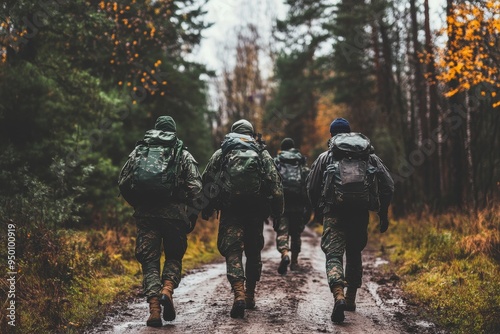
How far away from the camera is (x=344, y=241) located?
560 cm

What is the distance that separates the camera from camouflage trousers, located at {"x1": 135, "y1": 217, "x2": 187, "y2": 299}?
5.19 metres

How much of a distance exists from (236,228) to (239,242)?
0.56ft

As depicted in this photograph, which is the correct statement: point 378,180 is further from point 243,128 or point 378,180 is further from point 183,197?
point 183,197

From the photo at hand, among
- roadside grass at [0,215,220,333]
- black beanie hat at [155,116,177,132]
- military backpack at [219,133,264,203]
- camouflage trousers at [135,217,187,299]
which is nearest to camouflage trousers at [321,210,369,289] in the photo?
military backpack at [219,133,264,203]

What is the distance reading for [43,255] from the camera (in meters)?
6.27

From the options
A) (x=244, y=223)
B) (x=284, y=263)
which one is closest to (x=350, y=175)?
(x=244, y=223)

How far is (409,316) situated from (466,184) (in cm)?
860

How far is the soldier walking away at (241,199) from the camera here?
5395 millimetres

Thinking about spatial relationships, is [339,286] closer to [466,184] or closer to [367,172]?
[367,172]

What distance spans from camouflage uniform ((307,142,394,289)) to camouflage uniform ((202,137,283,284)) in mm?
495

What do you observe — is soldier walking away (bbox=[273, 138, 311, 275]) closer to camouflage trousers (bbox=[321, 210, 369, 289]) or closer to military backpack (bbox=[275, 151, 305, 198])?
military backpack (bbox=[275, 151, 305, 198])

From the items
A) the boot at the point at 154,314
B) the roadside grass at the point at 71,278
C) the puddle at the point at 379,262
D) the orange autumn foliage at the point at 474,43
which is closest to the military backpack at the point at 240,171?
the boot at the point at 154,314

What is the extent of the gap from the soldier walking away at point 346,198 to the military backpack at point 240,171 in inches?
30.7

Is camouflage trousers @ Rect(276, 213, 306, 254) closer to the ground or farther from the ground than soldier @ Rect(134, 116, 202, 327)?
closer to the ground
